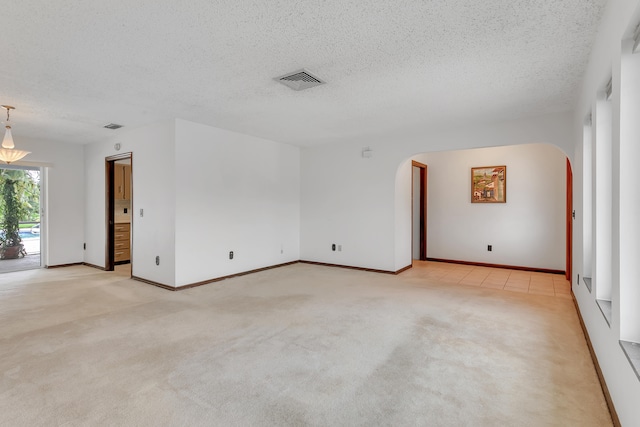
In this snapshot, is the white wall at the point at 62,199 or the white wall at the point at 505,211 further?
the white wall at the point at 62,199

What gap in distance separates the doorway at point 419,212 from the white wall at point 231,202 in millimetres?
2595

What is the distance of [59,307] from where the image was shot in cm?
372

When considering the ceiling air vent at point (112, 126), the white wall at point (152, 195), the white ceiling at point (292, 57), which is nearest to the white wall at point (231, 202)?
the white wall at point (152, 195)

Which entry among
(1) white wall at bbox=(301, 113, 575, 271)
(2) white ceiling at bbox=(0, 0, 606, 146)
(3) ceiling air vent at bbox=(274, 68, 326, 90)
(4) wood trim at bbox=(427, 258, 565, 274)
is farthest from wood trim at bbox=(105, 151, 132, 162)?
(4) wood trim at bbox=(427, 258, 565, 274)

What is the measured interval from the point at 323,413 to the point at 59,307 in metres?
3.52

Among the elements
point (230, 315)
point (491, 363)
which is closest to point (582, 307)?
point (491, 363)

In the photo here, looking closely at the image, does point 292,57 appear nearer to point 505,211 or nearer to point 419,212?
point 505,211

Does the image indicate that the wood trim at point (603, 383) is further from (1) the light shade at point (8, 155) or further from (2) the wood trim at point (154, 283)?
(1) the light shade at point (8, 155)

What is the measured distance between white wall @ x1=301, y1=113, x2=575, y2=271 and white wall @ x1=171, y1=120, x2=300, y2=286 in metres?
0.41

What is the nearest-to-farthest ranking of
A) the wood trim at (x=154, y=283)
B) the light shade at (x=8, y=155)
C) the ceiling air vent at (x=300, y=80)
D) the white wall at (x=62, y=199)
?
the ceiling air vent at (x=300, y=80)
the wood trim at (x=154, y=283)
the light shade at (x=8, y=155)
the white wall at (x=62, y=199)

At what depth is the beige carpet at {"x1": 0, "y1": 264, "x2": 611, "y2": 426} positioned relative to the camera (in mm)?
1825

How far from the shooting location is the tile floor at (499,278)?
14.9 feet

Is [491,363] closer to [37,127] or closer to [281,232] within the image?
[281,232]

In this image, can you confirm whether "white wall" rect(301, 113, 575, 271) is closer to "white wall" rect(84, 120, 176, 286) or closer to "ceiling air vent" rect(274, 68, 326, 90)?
"ceiling air vent" rect(274, 68, 326, 90)
